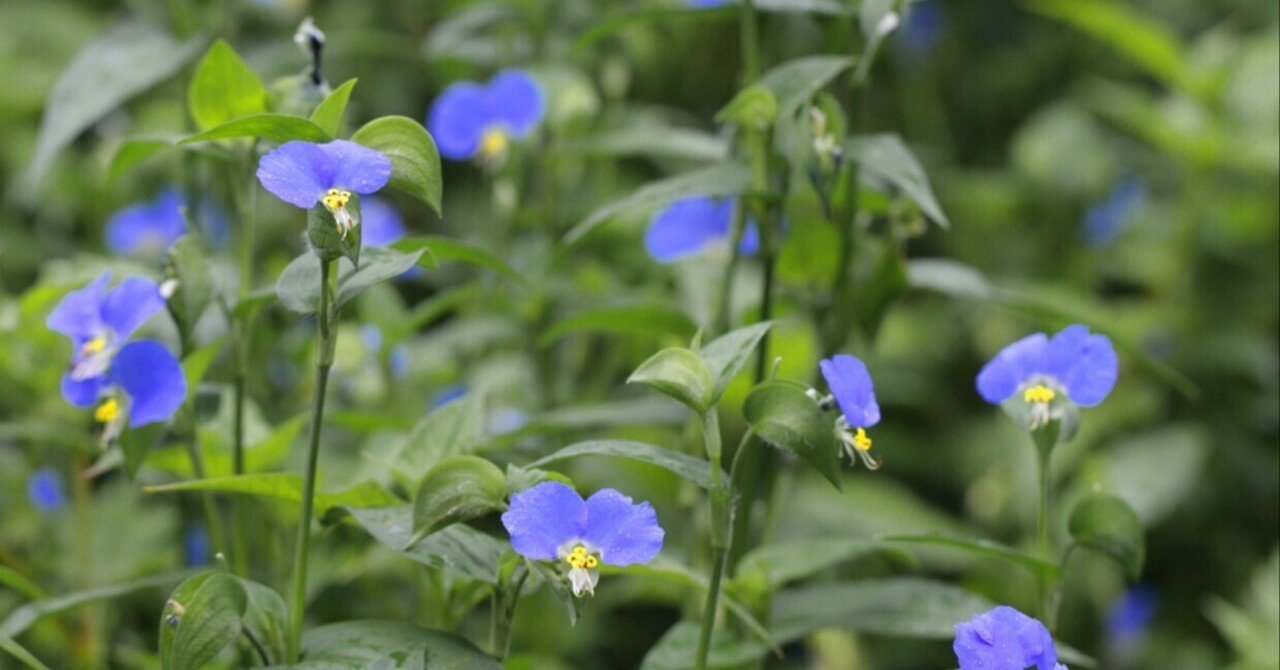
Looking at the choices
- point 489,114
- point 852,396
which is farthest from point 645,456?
point 489,114

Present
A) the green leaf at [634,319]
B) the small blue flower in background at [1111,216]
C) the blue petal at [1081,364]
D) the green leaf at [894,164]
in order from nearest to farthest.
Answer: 1. the blue petal at [1081,364]
2. the green leaf at [894,164]
3. the green leaf at [634,319]
4. the small blue flower in background at [1111,216]

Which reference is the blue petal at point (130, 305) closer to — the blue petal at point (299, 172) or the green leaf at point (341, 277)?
the green leaf at point (341, 277)

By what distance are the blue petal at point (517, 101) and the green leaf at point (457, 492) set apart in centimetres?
122

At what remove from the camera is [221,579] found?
119cm

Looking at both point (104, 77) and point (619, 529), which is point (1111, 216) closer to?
point (104, 77)

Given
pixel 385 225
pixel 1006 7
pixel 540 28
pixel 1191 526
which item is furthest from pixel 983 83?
pixel 385 225

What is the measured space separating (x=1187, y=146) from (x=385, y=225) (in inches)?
68.6

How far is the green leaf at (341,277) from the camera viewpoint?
1174 millimetres

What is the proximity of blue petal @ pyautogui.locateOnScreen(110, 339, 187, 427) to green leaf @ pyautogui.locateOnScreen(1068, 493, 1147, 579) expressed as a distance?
90 centimetres

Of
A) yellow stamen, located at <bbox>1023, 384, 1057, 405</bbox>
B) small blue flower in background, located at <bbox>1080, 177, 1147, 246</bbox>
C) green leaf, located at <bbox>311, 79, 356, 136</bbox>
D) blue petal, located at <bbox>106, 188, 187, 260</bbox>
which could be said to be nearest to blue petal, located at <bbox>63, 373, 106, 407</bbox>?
green leaf, located at <bbox>311, 79, 356, 136</bbox>

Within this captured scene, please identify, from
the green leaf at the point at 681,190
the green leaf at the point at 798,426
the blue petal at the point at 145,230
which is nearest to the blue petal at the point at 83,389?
the green leaf at the point at 681,190

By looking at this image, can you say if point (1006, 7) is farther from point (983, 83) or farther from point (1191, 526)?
point (1191, 526)

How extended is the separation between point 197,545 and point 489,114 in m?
0.84

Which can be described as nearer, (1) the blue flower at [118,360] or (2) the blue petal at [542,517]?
(2) the blue petal at [542,517]
